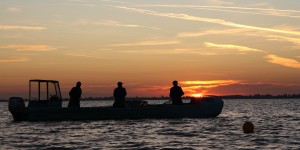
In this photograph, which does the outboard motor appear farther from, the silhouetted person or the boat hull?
the silhouetted person

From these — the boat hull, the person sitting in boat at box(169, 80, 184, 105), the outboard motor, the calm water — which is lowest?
the calm water

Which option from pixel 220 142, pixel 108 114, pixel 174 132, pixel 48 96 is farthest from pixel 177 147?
pixel 48 96

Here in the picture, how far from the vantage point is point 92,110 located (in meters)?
30.2

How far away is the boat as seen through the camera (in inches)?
1169

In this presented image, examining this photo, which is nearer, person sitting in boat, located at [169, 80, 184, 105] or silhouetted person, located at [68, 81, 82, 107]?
silhouetted person, located at [68, 81, 82, 107]

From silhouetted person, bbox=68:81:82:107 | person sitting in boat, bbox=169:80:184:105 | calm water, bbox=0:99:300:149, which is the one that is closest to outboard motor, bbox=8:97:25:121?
silhouetted person, bbox=68:81:82:107

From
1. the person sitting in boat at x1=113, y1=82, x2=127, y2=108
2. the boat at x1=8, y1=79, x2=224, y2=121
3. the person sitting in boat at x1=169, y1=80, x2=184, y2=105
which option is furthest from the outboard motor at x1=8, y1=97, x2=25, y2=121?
the person sitting in boat at x1=169, y1=80, x2=184, y2=105

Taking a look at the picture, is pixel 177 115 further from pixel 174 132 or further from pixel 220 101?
pixel 174 132

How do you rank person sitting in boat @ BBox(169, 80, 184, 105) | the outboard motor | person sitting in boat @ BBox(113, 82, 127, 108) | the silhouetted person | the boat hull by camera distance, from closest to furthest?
person sitting in boat @ BBox(113, 82, 127, 108) → the silhouetted person → the boat hull → person sitting in boat @ BBox(169, 80, 184, 105) → the outboard motor

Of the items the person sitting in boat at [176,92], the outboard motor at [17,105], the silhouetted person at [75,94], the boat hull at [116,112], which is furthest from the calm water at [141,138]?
the outboard motor at [17,105]

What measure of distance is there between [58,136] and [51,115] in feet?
26.5

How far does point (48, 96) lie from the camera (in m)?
31.2

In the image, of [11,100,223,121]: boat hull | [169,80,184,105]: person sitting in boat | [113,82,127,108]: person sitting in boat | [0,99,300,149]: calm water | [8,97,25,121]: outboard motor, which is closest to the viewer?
[0,99,300,149]: calm water

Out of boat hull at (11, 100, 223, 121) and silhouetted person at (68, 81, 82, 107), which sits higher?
silhouetted person at (68, 81, 82, 107)
